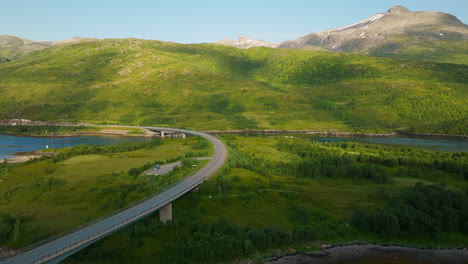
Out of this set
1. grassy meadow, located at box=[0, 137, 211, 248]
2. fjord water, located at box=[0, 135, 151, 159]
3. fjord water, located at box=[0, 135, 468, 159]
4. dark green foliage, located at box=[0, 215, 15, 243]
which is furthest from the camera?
fjord water, located at box=[0, 135, 151, 159]

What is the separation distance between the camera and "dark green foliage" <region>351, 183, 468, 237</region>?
61406 millimetres

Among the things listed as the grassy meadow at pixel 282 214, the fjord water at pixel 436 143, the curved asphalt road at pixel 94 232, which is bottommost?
the fjord water at pixel 436 143

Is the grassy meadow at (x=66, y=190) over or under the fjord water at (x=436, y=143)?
over

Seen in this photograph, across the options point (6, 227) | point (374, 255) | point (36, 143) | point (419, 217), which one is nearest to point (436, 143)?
point (419, 217)

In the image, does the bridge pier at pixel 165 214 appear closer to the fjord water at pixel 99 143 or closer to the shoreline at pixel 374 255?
the shoreline at pixel 374 255

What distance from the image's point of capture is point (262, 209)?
70.2 metres

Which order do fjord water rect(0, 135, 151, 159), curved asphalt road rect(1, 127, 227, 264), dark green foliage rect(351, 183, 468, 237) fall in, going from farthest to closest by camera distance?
fjord water rect(0, 135, 151, 159)
dark green foliage rect(351, 183, 468, 237)
curved asphalt road rect(1, 127, 227, 264)

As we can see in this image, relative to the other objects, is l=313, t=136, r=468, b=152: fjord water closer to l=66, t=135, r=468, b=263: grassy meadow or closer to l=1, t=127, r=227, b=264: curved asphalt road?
l=66, t=135, r=468, b=263: grassy meadow

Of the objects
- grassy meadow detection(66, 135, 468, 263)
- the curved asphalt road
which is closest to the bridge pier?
grassy meadow detection(66, 135, 468, 263)

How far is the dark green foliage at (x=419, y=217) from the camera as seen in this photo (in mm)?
61406

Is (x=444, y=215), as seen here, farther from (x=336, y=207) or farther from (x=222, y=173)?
(x=222, y=173)

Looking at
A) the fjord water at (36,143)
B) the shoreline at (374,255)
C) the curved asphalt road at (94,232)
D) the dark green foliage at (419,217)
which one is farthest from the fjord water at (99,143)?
the shoreline at (374,255)

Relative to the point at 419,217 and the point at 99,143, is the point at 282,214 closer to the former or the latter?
the point at 419,217

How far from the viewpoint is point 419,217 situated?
63219mm
